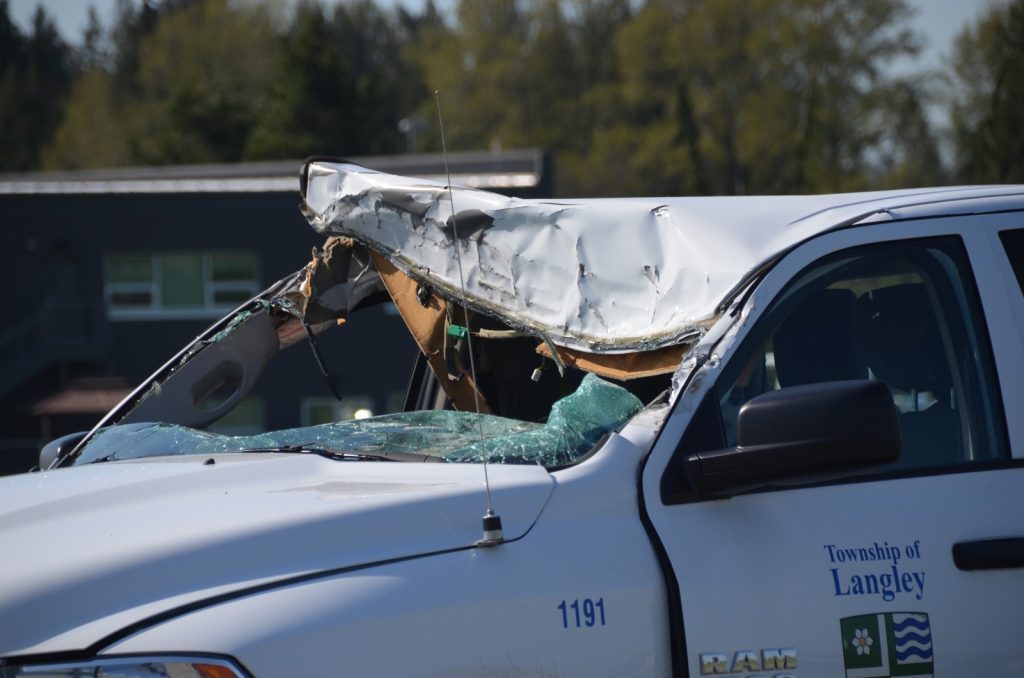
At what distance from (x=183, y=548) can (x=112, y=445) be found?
126 cm

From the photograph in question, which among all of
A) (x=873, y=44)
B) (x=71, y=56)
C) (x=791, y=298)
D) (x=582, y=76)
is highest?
(x=71, y=56)

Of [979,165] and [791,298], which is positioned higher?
[979,165]

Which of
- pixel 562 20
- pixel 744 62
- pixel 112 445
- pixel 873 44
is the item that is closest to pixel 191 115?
pixel 562 20

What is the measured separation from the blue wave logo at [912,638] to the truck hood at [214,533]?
75 cm

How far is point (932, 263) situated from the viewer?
284 cm

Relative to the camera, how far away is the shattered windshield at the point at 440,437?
2721 mm

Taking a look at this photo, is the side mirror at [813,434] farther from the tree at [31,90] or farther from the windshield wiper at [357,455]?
the tree at [31,90]

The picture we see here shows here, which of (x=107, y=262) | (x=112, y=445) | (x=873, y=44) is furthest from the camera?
(x=873, y=44)

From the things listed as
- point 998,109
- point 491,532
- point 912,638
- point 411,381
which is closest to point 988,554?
point 912,638

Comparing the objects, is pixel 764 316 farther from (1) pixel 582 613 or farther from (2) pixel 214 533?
(2) pixel 214 533

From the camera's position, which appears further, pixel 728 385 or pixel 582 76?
pixel 582 76

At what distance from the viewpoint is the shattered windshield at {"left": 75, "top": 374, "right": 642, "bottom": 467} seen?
272 centimetres

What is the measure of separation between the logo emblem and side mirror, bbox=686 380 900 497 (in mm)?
343

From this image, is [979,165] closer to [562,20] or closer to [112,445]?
[562,20]
